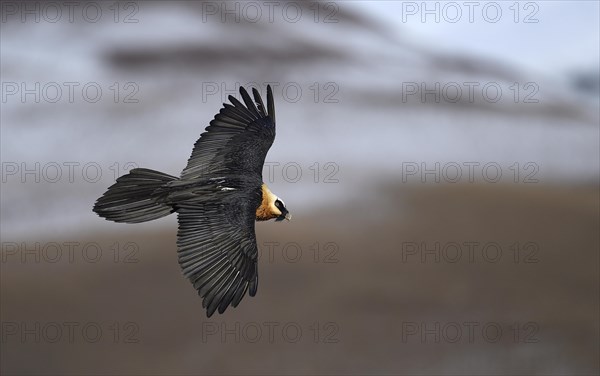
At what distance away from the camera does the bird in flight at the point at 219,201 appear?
3904 mm

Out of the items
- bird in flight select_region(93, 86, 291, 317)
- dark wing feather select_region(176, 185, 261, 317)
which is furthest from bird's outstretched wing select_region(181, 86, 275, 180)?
dark wing feather select_region(176, 185, 261, 317)

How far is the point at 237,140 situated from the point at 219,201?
1.43 ft

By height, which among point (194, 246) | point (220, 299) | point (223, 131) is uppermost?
point (223, 131)

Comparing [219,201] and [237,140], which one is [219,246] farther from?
[237,140]

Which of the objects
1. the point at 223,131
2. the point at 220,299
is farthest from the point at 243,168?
the point at 220,299

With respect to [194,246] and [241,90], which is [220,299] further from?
[241,90]

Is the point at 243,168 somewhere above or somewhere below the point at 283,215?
above

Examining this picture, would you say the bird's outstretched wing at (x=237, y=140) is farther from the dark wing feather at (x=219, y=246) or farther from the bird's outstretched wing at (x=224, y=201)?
the dark wing feather at (x=219, y=246)

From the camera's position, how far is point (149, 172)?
4148 mm

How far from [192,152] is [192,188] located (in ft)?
0.95

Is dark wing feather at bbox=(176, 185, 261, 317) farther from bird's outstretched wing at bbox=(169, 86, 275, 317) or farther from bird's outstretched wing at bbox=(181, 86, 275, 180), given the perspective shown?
bird's outstretched wing at bbox=(181, 86, 275, 180)

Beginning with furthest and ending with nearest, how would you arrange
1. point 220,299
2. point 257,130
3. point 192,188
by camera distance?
1. point 257,130
2. point 192,188
3. point 220,299

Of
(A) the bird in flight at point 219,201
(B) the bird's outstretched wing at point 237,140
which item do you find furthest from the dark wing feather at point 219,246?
(B) the bird's outstretched wing at point 237,140

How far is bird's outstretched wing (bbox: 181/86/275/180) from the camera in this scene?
4266 millimetres
